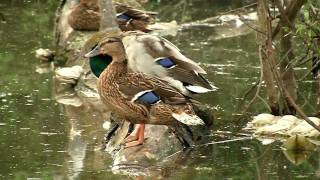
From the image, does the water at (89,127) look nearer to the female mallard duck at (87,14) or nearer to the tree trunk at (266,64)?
the tree trunk at (266,64)

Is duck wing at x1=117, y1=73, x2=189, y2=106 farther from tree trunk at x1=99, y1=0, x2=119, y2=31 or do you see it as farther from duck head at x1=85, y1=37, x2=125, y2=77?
tree trunk at x1=99, y1=0, x2=119, y2=31

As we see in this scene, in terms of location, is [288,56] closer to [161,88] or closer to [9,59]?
[161,88]

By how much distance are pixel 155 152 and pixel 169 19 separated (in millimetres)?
8690

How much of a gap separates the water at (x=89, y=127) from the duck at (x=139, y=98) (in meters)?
0.36

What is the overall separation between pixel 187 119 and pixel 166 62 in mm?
1032

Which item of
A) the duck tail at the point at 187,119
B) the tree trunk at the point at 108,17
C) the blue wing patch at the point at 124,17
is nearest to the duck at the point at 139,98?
the duck tail at the point at 187,119

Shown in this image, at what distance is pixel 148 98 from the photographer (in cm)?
739

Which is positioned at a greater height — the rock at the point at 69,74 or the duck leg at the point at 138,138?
the duck leg at the point at 138,138

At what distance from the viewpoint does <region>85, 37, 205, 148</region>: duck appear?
24.1 ft

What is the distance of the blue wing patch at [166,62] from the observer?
8.16m

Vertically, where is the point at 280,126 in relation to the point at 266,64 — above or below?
below

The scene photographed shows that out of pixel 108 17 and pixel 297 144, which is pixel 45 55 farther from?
pixel 297 144

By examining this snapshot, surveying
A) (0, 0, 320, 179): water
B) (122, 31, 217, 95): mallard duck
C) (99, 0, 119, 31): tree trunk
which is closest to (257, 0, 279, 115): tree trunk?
(0, 0, 320, 179): water

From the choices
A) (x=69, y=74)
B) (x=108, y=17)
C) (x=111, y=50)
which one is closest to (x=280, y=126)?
(x=111, y=50)
